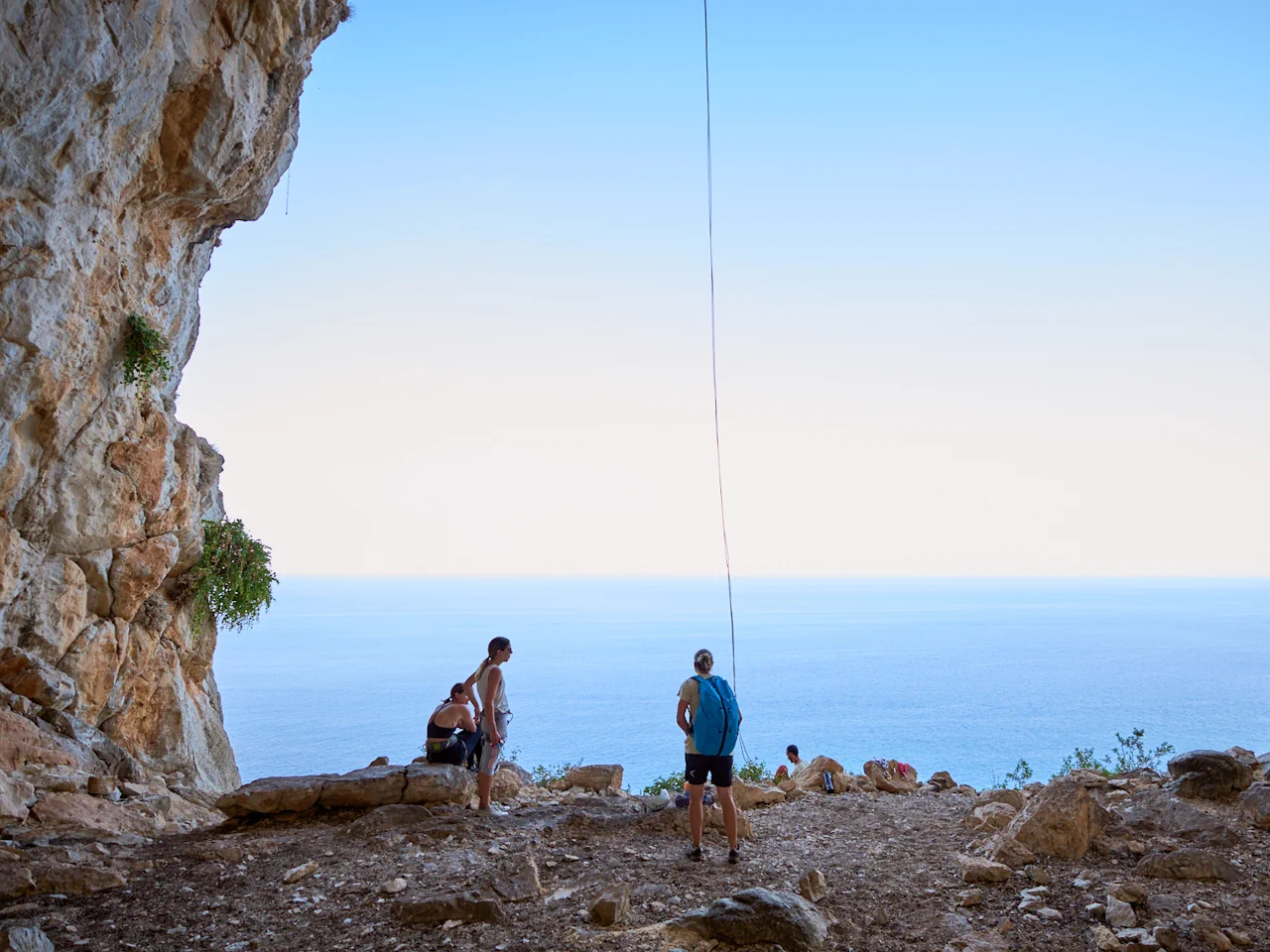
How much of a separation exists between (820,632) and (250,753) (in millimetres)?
71749

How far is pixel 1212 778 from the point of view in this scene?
7613 mm

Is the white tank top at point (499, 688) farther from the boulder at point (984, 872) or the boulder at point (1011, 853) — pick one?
the boulder at point (1011, 853)

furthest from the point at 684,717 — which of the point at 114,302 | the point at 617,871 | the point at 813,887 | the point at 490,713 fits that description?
the point at 114,302

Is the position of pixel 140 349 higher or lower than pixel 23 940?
higher

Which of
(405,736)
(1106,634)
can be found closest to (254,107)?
(405,736)

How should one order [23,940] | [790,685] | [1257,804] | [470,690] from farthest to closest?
[790,685]
[470,690]
[1257,804]
[23,940]

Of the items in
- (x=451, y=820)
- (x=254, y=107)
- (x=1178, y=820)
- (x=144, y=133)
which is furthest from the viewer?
(x=254, y=107)

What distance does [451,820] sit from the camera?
7.24 m

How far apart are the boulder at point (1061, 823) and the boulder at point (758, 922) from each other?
7.58ft

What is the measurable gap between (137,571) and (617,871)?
7775 millimetres

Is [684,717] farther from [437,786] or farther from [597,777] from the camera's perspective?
[597,777]

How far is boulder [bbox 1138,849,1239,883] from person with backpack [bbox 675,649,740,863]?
283 cm

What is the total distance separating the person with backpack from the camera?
Result: 6.60 meters

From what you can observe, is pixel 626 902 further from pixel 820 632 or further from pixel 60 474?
pixel 820 632
